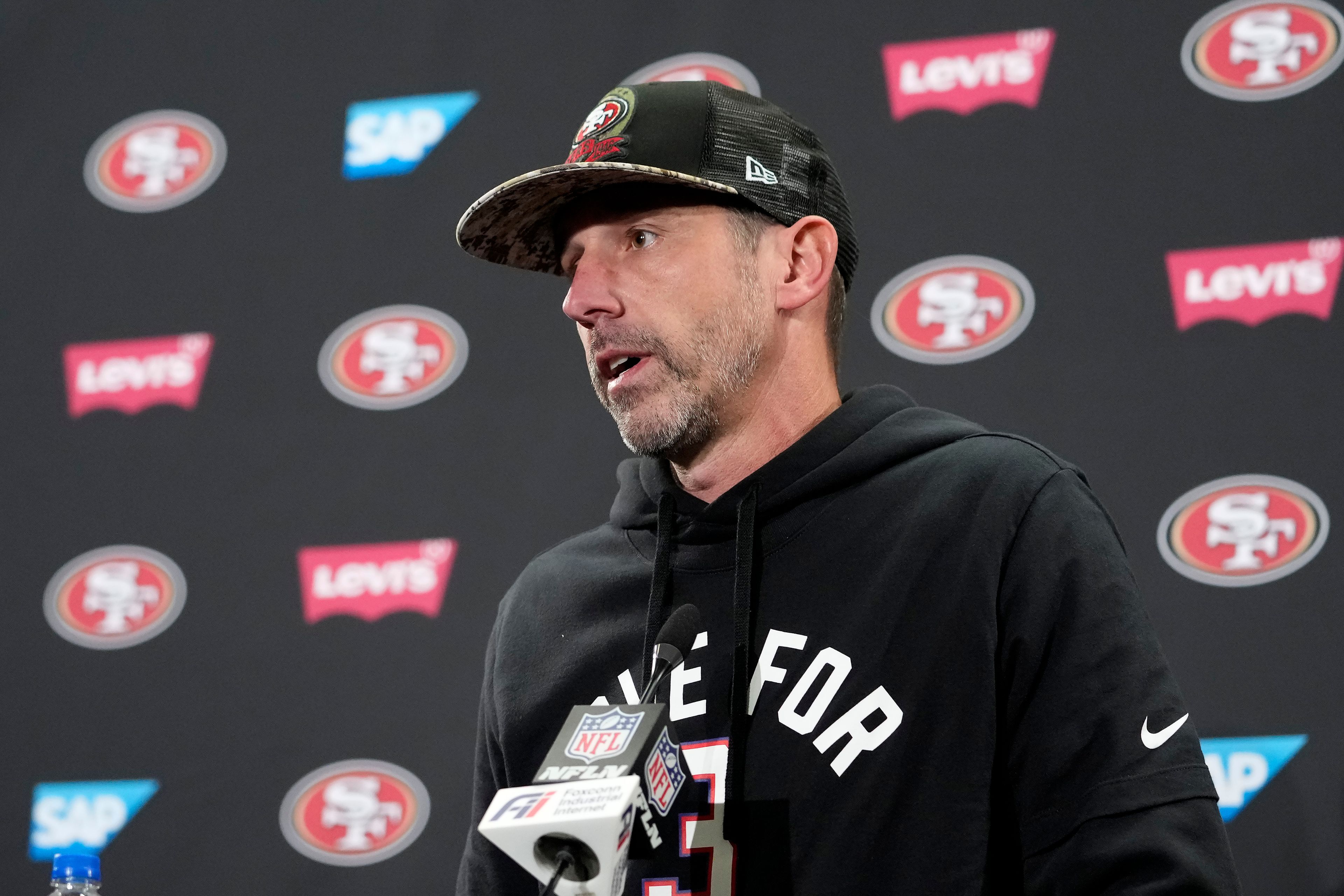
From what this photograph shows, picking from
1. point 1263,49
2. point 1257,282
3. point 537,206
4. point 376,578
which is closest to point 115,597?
point 376,578

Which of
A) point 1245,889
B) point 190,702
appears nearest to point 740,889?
point 1245,889

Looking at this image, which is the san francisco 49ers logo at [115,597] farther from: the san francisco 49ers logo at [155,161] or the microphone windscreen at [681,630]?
the microphone windscreen at [681,630]

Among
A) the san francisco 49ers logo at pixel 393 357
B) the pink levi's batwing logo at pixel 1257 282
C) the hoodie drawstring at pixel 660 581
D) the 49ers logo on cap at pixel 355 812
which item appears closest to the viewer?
the hoodie drawstring at pixel 660 581

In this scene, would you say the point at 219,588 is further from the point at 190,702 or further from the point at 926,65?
the point at 926,65

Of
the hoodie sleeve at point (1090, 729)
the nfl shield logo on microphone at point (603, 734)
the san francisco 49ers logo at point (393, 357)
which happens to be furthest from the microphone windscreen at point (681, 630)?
the san francisco 49ers logo at point (393, 357)

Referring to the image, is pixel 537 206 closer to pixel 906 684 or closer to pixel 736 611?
pixel 736 611

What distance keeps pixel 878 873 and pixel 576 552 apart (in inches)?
19.9

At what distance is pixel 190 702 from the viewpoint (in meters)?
1.94

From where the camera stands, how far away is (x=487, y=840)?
123 cm

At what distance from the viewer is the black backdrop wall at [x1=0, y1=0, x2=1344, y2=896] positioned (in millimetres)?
1604

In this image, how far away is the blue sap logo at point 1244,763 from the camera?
1.50 meters

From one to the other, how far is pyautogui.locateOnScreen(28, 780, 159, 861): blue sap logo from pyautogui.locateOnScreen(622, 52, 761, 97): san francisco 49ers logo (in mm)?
1321

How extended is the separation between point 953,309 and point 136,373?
1310mm

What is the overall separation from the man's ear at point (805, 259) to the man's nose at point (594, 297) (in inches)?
6.4
